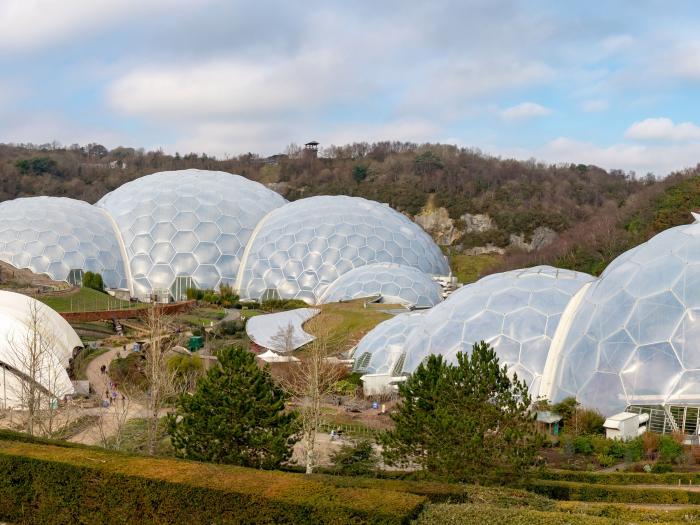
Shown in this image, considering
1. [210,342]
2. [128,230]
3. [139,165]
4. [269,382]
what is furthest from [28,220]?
[139,165]

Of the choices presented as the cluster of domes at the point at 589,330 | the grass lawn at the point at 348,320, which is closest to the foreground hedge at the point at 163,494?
the cluster of domes at the point at 589,330

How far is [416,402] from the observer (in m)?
13.3

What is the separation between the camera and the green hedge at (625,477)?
1596 cm

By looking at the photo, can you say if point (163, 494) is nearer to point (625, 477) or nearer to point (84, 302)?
point (625, 477)

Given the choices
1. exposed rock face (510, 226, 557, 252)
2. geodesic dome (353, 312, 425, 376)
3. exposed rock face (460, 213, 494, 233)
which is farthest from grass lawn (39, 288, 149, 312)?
exposed rock face (460, 213, 494, 233)

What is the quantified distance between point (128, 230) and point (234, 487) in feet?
141

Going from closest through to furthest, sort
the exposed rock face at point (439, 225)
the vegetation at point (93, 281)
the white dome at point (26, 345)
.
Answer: the white dome at point (26, 345)
the vegetation at point (93, 281)
the exposed rock face at point (439, 225)

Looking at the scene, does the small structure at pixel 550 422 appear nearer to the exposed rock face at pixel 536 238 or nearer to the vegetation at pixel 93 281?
the vegetation at pixel 93 281

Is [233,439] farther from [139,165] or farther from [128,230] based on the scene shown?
[139,165]

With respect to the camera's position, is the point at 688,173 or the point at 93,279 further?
the point at 688,173

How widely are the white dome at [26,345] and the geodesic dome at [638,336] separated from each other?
51.7ft

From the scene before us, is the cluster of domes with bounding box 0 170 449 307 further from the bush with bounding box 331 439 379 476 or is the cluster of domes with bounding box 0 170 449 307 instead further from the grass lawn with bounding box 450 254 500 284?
the bush with bounding box 331 439 379 476

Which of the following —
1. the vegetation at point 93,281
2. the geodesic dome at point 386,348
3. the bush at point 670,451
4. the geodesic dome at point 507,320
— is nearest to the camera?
the bush at point 670,451

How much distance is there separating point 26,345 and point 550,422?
15679 millimetres
